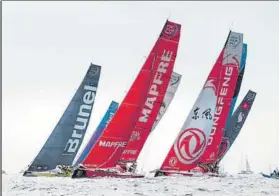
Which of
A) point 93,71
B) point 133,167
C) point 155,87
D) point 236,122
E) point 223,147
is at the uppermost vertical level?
point 93,71

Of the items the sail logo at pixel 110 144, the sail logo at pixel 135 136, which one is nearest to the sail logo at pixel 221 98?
the sail logo at pixel 135 136

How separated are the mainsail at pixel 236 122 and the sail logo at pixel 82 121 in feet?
46.4

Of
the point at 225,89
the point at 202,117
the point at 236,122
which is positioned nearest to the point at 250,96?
the point at 236,122

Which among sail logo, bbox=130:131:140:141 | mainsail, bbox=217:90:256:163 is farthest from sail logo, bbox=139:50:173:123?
mainsail, bbox=217:90:256:163

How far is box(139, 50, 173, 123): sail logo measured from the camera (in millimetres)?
30172

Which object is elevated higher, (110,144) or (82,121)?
(82,121)

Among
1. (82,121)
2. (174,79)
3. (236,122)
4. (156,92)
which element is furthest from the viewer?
(236,122)

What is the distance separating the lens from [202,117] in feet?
109

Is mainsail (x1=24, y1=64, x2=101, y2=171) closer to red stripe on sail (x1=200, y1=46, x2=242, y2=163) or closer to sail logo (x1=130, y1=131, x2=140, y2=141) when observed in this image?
sail logo (x1=130, y1=131, x2=140, y2=141)

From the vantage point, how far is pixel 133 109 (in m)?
28.3

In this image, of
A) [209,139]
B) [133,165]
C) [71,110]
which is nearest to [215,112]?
[209,139]

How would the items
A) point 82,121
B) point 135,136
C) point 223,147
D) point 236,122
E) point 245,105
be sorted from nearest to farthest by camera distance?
point 135,136 < point 82,121 < point 223,147 < point 236,122 < point 245,105

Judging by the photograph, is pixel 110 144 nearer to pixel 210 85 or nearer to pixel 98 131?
pixel 210 85

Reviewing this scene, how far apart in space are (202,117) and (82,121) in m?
10.2
